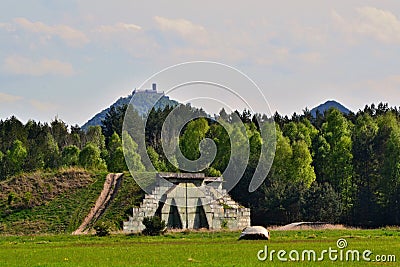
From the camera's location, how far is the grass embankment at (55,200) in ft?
194

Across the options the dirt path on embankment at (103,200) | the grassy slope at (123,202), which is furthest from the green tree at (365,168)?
the dirt path on embankment at (103,200)

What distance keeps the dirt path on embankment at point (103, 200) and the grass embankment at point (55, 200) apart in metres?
0.39

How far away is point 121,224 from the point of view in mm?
61125

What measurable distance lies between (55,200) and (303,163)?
30302 mm

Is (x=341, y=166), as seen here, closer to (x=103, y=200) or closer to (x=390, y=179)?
(x=390, y=179)

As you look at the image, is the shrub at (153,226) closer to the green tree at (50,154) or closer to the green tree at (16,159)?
the green tree at (16,159)

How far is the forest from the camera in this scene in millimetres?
74562

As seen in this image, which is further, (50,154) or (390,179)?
(50,154)

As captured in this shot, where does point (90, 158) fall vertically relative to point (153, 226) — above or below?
above

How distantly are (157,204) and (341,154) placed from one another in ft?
89.7

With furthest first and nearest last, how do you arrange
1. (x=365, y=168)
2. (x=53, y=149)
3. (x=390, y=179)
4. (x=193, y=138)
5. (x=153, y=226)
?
(x=53, y=149) < (x=193, y=138) < (x=365, y=168) < (x=390, y=179) < (x=153, y=226)

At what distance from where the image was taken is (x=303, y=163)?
3255 inches

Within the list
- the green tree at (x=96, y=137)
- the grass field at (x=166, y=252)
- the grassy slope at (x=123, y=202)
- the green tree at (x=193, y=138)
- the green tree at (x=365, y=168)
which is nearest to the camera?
the grass field at (x=166, y=252)

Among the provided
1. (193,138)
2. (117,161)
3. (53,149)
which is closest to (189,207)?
(193,138)
